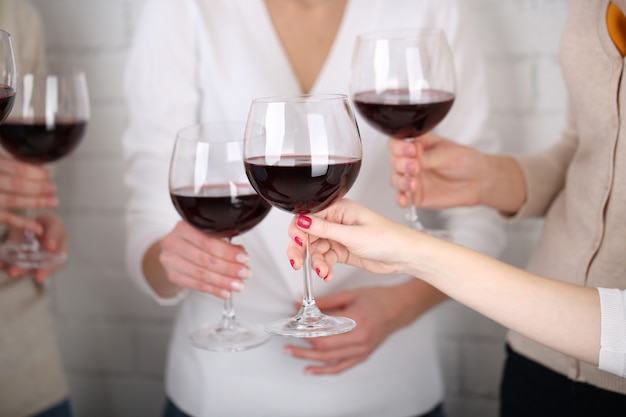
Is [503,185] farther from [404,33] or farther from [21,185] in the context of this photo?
[21,185]

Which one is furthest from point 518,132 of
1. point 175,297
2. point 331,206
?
point 331,206

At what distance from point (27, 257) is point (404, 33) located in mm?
784

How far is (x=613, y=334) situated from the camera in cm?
91

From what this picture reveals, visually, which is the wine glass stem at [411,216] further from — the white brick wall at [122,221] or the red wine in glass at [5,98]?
the red wine in glass at [5,98]

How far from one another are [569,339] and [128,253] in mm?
820

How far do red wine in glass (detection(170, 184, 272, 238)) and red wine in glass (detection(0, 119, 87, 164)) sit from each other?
15.6 inches

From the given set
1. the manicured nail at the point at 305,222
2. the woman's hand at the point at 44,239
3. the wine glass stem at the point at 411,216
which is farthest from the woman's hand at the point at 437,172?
the woman's hand at the point at 44,239

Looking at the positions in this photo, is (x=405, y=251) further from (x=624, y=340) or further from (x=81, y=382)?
(x=81, y=382)

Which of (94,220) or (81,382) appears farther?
(81,382)

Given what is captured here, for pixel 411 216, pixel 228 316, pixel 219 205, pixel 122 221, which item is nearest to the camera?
pixel 219 205

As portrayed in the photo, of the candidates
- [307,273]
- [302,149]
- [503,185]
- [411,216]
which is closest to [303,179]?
[302,149]

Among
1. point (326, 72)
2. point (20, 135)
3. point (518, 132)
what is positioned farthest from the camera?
point (518, 132)

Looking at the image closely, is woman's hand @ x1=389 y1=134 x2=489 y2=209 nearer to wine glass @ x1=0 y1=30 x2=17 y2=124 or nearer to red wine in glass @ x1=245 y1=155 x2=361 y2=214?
red wine in glass @ x1=245 y1=155 x2=361 y2=214

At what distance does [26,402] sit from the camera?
1.52 m
